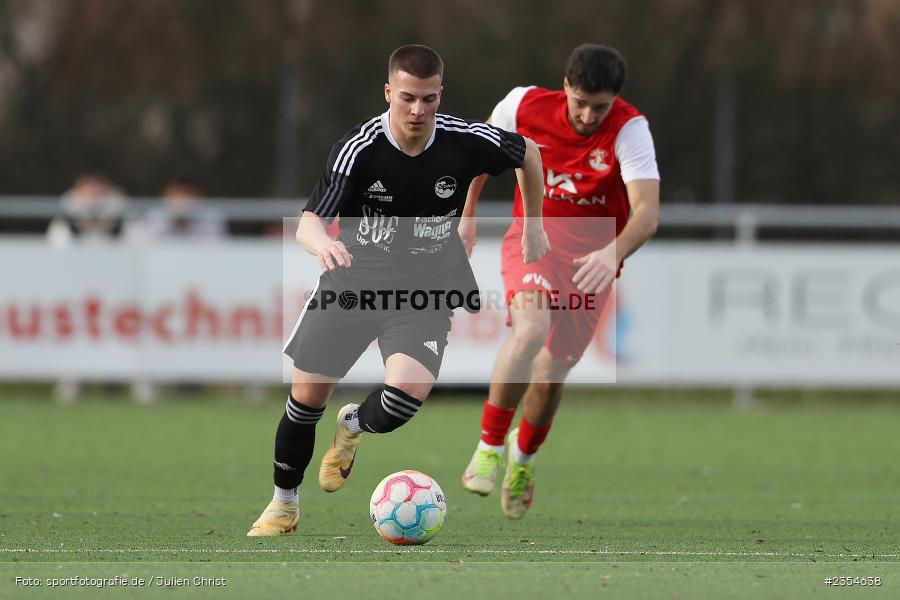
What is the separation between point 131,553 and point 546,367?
2618 millimetres

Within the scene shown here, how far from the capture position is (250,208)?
1524 centimetres

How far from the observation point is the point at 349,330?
21.7ft

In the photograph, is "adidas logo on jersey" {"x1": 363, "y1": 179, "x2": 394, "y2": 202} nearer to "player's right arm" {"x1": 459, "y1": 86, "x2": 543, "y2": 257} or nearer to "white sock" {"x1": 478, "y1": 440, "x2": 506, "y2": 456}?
"player's right arm" {"x1": 459, "y1": 86, "x2": 543, "y2": 257}

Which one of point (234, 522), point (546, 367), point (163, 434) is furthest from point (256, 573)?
point (163, 434)

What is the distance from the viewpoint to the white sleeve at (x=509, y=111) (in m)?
7.78

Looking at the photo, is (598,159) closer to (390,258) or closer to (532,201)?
(532,201)

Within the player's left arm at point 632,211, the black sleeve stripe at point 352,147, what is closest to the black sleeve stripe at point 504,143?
the black sleeve stripe at point 352,147

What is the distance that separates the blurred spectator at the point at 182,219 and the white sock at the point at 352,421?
8.25 m

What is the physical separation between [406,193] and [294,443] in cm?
119

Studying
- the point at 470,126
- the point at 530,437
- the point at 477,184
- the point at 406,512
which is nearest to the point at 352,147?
the point at 470,126

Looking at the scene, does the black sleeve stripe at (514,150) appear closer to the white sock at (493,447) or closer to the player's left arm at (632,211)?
the player's left arm at (632,211)

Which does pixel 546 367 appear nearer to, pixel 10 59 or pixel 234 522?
pixel 234 522

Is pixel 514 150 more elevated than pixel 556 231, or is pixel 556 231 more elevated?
pixel 514 150

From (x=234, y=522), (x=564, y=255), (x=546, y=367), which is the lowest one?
(x=234, y=522)
